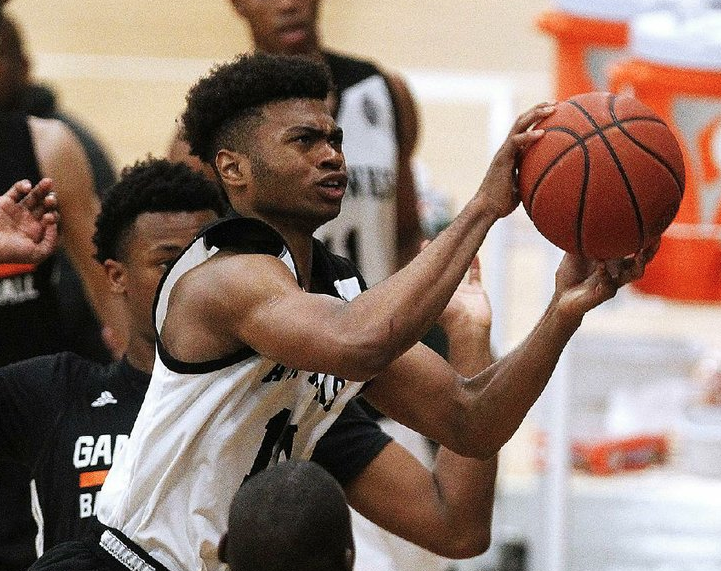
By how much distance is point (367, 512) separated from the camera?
3453 millimetres

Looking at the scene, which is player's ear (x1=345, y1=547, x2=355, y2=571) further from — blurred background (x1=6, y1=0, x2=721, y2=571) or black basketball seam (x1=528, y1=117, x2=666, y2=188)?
blurred background (x1=6, y1=0, x2=721, y2=571)

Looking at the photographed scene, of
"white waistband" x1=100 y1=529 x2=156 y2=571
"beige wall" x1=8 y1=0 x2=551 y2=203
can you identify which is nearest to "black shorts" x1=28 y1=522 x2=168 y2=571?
"white waistband" x1=100 y1=529 x2=156 y2=571

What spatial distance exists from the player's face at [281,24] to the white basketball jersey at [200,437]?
188 centimetres

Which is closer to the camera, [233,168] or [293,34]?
[233,168]

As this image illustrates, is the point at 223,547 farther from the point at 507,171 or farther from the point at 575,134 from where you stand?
the point at 575,134

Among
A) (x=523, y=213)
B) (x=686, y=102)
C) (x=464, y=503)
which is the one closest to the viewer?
(x=464, y=503)

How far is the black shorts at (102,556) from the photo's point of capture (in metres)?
3.07

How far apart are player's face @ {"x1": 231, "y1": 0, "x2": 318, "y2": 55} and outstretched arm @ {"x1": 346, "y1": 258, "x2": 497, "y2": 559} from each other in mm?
1594

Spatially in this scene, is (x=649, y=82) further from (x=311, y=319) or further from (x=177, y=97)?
(x=177, y=97)

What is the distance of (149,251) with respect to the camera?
143 inches

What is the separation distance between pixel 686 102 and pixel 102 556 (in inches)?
156

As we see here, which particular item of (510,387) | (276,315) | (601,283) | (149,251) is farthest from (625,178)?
(149,251)

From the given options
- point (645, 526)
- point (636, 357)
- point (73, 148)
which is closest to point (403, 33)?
point (636, 357)

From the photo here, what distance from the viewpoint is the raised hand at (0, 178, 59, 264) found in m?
3.57
